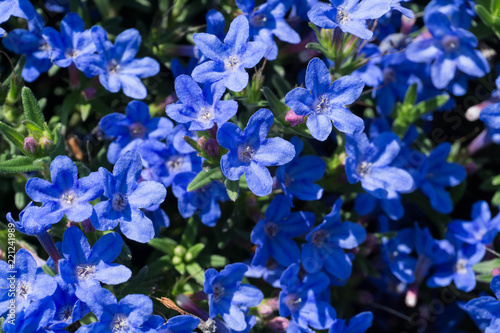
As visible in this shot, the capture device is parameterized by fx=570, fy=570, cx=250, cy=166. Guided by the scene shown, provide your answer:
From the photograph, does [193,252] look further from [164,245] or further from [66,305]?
[66,305]

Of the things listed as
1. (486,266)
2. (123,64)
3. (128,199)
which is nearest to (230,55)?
(123,64)

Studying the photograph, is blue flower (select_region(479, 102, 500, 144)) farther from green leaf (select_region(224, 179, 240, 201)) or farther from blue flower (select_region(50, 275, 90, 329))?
blue flower (select_region(50, 275, 90, 329))

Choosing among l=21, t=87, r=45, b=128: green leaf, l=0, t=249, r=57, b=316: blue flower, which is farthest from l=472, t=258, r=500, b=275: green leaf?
l=21, t=87, r=45, b=128: green leaf

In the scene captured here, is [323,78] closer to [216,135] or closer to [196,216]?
[216,135]

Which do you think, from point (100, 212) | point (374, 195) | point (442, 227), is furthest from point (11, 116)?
point (442, 227)

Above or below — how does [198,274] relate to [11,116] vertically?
below

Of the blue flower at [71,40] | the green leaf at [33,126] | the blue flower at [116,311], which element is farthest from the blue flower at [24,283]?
the blue flower at [71,40]
